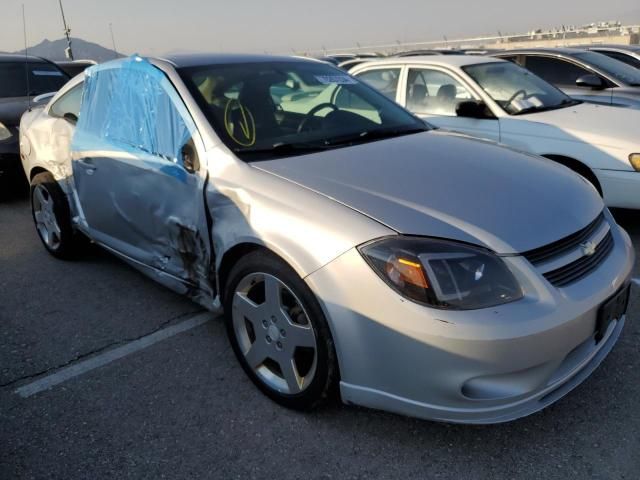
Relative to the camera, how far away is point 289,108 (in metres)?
3.23

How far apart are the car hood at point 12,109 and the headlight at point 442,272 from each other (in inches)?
219

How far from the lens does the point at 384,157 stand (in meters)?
Result: 2.73

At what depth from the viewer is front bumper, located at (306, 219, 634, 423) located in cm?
193

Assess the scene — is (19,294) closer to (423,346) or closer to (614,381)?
(423,346)

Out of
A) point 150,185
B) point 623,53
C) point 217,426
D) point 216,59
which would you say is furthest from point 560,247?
point 623,53

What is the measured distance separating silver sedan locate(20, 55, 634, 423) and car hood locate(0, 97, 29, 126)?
3.17m

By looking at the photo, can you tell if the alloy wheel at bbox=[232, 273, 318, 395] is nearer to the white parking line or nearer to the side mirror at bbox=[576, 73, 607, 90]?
the white parking line

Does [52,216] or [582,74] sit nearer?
[52,216]

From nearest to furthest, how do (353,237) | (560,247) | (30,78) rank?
(353,237) → (560,247) → (30,78)

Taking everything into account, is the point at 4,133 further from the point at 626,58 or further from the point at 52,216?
the point at 626,58

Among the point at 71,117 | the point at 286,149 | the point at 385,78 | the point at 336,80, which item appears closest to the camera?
the point at 286,149

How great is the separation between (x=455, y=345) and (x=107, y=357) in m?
1.98

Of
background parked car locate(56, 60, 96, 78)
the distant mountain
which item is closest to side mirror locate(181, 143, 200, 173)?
the distant mountain

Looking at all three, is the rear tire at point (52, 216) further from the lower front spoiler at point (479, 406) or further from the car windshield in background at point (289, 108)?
the lower front spoiler at point (479, 406)
